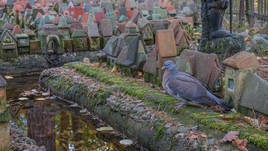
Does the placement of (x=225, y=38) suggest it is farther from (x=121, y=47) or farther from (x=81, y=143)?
(x=81, y=143)

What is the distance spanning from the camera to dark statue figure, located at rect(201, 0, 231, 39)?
7.12 meters

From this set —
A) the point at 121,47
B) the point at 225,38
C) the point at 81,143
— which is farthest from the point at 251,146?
the point at 121,47

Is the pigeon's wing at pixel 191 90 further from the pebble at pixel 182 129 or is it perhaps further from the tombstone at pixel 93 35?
the tombstone at pixel 93 35

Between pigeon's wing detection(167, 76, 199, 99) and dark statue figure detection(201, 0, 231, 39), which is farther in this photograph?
dark statue figure detection(201, 0, 231, 39)

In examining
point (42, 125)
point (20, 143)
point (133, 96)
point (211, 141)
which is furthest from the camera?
point (42, 125)

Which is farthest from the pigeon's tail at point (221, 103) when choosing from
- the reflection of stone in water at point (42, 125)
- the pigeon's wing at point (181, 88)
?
the reflection of stone in water at point (42, 125)

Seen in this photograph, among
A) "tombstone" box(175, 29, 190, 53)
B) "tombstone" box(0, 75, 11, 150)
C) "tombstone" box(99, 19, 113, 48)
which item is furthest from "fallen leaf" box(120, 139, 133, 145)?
"tombstone" box(99, 19, 113, 48)

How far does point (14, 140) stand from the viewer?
4438 millimetres

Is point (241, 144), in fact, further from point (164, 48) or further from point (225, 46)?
point (225, 46)

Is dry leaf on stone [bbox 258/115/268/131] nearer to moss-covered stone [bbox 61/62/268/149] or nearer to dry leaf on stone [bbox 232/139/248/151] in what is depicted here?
moss-covered stone [bbox 61/62/268/149]

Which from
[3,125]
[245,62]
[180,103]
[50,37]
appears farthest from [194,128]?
[50,37]

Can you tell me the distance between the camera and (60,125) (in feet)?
20.4

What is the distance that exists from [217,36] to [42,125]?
3722 millimetres

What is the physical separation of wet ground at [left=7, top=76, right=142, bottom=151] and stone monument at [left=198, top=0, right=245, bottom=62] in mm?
2661
